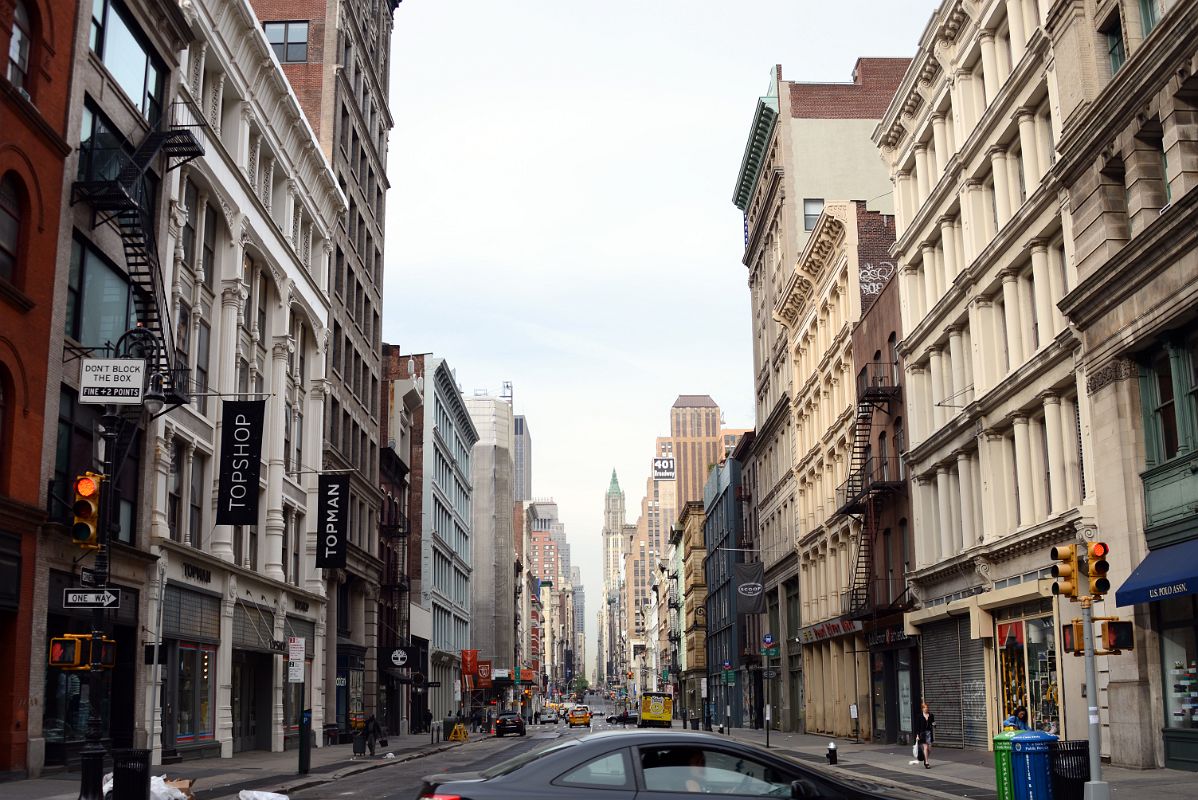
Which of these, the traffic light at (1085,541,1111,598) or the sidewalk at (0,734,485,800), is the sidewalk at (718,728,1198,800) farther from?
the sidewalk at (0,734,485,800)

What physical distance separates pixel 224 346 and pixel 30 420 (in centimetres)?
1343

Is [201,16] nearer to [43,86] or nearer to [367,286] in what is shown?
[43,86]

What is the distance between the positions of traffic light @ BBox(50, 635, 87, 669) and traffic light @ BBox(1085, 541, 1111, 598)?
13.9 meters

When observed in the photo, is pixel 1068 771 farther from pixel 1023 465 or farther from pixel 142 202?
pixel 142 202

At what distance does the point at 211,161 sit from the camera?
3506cm

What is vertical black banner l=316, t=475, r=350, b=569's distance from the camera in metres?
46.1

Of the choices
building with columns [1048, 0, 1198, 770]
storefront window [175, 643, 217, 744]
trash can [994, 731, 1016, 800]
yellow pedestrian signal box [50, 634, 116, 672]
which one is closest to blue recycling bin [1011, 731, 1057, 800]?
trash can [994, 731, 1016, 800]

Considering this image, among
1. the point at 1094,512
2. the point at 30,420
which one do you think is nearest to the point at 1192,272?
the point at 1094,512

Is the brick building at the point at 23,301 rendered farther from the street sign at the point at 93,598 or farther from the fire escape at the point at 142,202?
the street sign at the point at 93,598

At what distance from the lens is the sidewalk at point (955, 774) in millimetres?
19938

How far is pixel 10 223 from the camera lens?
23625 millimetres

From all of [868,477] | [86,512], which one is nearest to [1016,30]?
[868,477]

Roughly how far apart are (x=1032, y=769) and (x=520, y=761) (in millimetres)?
8813

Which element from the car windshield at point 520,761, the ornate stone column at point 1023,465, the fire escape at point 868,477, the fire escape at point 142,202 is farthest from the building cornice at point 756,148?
the car windshield at point 520,761
